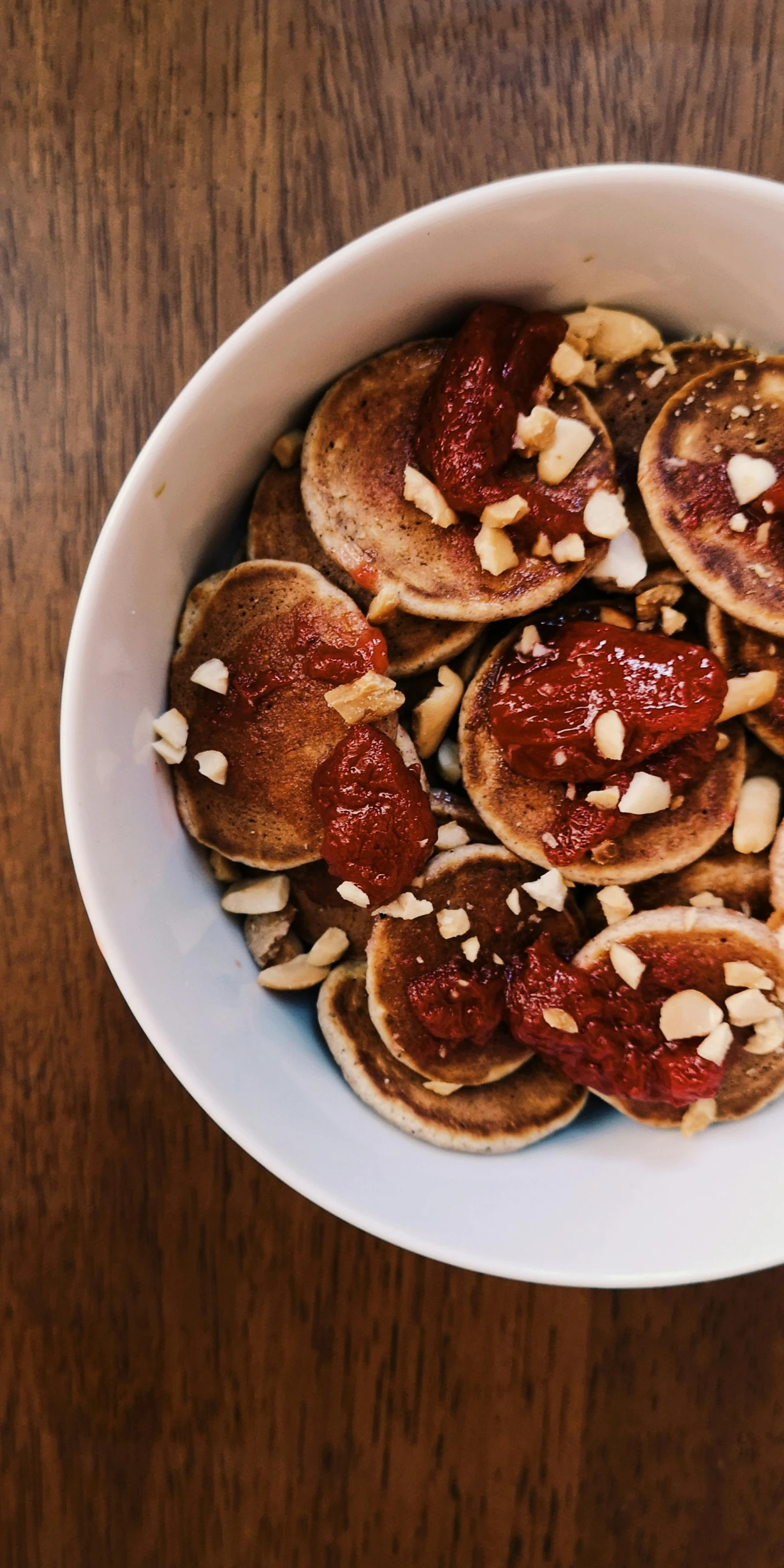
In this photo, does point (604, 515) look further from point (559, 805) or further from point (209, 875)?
point (209, 875)

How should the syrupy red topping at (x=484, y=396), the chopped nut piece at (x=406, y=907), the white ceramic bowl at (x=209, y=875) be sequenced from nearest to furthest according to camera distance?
the white ceramic bowl at (x=209, y=875) → the syrupy red topping at (x=484, y=396) → the chopped nut piece at (x=406, y=907)

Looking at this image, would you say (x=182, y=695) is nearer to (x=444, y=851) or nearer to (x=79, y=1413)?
(x=444, y=851)

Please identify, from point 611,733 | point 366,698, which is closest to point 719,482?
point 611,733

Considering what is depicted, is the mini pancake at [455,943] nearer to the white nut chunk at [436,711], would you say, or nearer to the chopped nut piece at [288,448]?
the white nut chunk at [436,711]

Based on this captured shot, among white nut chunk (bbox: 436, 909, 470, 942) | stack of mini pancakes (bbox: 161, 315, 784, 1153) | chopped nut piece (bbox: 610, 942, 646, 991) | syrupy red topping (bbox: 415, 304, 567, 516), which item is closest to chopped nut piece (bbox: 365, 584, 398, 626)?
stack of mini pancakes (bbox: 161, 315, 784, 1153)

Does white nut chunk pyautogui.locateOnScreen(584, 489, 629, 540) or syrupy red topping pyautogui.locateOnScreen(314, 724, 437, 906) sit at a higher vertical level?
white nut chunk pyautogui.locateOnScreen(584, 489, 629, 540)

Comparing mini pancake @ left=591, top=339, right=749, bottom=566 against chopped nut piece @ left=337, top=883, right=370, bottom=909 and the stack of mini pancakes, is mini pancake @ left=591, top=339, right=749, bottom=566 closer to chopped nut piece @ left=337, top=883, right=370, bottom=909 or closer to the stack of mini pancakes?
the stack of mini pancakes

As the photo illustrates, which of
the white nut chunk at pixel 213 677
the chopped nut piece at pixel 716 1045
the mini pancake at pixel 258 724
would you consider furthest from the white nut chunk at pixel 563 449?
the chopped nut piece at pixel 716 1045
